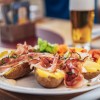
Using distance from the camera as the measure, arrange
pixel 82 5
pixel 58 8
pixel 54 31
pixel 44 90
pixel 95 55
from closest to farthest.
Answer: pixel 44 90, pixel 95 55, pixel 82 5, pixel 54 31, pixel 58 8

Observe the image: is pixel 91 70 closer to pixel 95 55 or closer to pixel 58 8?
pixel 95 55

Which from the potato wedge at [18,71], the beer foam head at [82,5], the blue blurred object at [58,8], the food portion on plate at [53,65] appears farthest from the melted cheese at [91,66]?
the blue blurred object at [58,8]

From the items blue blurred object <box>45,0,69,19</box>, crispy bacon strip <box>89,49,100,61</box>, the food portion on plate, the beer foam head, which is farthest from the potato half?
blue blurred object <box>45,0,69,19</box>

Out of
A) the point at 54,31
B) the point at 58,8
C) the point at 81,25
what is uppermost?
the point at 81,25

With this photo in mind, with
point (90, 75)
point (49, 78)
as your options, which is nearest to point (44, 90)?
point (49, 78)

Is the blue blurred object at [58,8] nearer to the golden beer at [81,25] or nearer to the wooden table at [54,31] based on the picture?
the wooden table at [54,31]

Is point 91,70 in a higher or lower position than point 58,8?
higher

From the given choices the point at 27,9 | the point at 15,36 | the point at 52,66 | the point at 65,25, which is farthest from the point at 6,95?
the point at 65,25

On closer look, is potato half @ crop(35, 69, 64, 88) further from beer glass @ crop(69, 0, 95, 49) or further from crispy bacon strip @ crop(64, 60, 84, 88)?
beer glass @ crop(69, 0, 95, 49)
